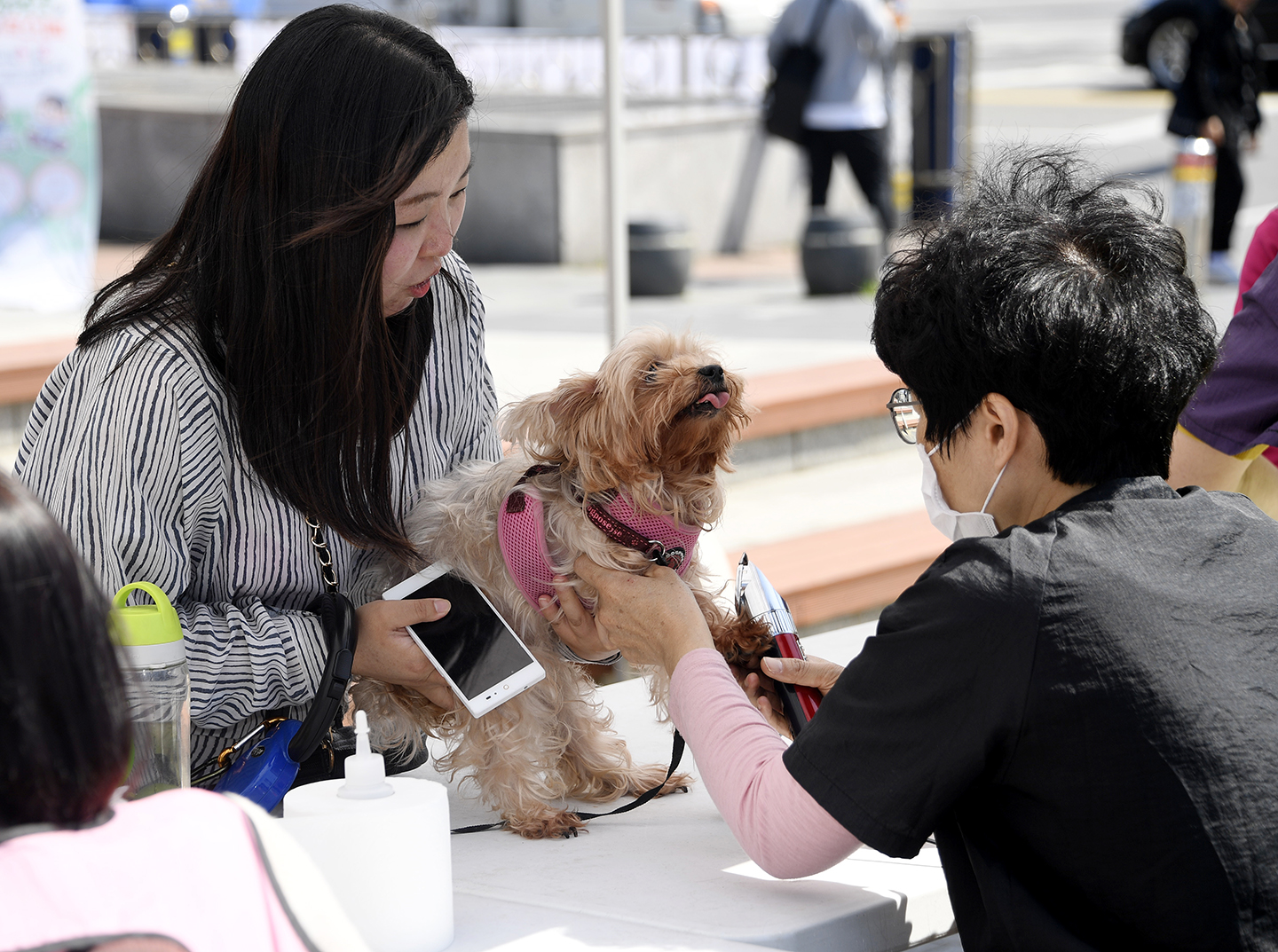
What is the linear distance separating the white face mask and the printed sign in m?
6.16

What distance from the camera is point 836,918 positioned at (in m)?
1.62

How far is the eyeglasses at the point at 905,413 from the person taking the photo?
1.74 m

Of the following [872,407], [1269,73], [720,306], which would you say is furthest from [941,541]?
[1269,73]

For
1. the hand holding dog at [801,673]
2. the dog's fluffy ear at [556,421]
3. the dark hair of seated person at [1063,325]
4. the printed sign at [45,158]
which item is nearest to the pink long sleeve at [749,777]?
the hand holding dog at [801,673]

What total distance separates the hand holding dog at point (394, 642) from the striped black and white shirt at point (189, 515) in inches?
2.8

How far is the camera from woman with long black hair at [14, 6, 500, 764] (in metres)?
1.96

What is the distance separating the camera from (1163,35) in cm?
1736

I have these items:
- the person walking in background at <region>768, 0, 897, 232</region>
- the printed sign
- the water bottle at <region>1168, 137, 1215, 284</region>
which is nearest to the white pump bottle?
the printed sign

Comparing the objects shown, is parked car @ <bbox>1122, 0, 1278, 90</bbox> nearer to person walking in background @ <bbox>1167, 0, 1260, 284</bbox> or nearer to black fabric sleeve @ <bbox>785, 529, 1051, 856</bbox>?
person walking in background @ <bbox>1167, 0, 1260, 284</bbox>

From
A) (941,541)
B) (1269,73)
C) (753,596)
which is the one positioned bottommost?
(941,541)

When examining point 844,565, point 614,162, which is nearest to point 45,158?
point 614,162

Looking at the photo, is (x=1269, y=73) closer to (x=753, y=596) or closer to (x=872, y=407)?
(x=872, y=407)

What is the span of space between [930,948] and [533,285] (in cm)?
757

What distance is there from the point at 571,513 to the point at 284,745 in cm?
60
